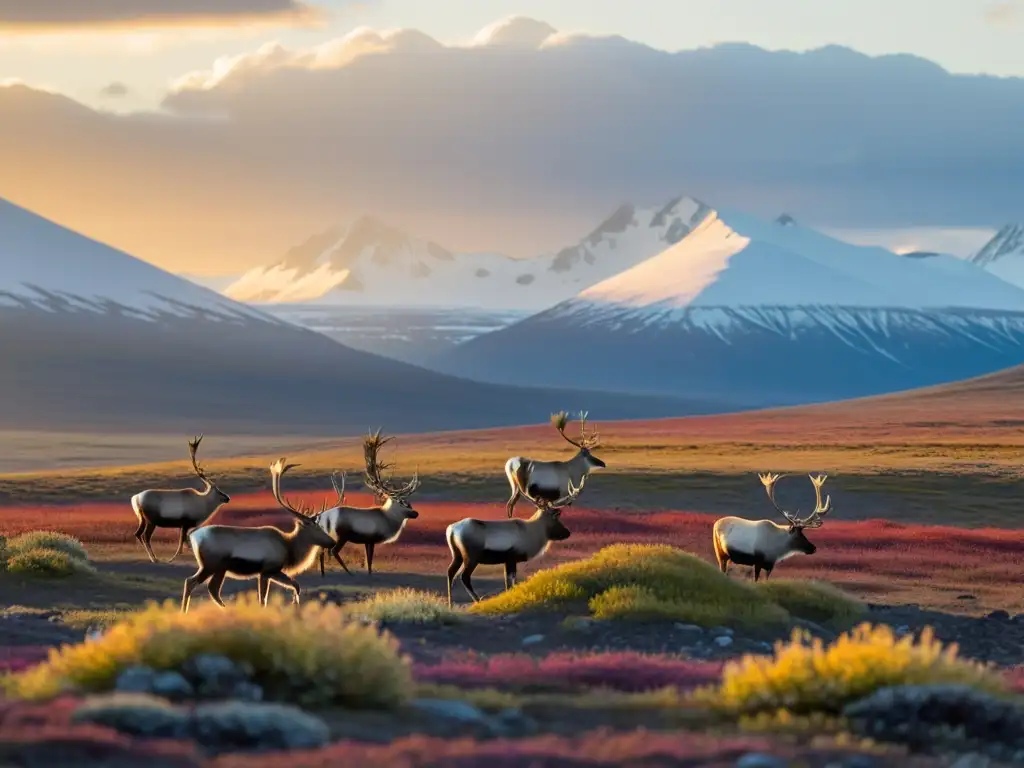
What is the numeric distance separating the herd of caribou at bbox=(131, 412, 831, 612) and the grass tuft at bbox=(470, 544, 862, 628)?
1.19 metres

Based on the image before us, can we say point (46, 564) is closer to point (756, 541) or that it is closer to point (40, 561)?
point (40, 561)

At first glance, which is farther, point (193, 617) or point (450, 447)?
point (450, 447)

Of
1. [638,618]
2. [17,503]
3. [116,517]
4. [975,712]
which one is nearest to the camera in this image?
[975,712]

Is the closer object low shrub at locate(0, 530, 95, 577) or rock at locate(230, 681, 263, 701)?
rock at locate(230, 681, 263, 701)

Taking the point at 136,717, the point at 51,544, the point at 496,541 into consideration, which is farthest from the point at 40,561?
the point at 136,717

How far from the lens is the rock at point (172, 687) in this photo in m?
12.6

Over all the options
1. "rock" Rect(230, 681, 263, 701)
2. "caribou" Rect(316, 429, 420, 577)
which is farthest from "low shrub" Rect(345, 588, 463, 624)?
"caribou" Rect(316, 429, 420, 577)

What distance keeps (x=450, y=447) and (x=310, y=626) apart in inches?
3189

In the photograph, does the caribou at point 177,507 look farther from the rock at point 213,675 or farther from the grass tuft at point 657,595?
the rock at point 213,675

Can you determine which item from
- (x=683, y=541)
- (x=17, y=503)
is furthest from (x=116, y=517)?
(x=683, y=541)

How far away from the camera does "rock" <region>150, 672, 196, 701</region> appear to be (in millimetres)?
12641

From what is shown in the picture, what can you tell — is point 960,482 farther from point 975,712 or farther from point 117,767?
point 117,767

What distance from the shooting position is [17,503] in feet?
194

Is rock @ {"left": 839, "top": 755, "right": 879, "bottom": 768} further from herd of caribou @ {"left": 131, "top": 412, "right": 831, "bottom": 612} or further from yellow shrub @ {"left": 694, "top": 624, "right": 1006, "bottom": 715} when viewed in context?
herd of caribou @ {"left": 131, "top": 412, "right": 831, "bottom": 612}
